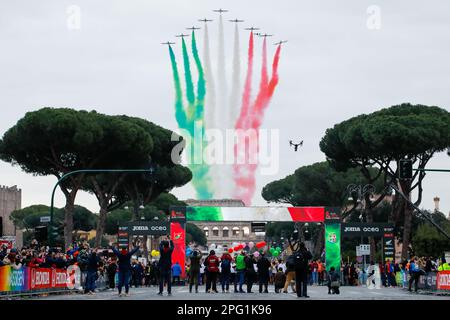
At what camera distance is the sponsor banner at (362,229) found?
60.5 m

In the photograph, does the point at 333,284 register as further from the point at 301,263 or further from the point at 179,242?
the point at 179,242

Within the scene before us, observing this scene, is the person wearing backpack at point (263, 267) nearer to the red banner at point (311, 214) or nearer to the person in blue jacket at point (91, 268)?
the person in blue jacket at point (91, 268)

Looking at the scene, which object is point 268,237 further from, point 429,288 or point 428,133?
point 429,288

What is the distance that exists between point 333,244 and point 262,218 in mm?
4759

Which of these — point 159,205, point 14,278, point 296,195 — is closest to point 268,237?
point 159,205

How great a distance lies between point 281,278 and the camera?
3812 centimetres

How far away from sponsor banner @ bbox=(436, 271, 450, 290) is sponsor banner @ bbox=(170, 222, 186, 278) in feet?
74.6

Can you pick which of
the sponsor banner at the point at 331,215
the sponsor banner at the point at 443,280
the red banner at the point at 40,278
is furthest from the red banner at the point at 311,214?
the red banner at the point at 40,278

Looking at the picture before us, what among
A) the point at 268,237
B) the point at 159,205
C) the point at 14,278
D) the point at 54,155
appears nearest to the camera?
the point at 14,278

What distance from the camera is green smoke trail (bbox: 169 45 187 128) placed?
8538 cm

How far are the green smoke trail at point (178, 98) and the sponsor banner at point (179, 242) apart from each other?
97.5 ft
